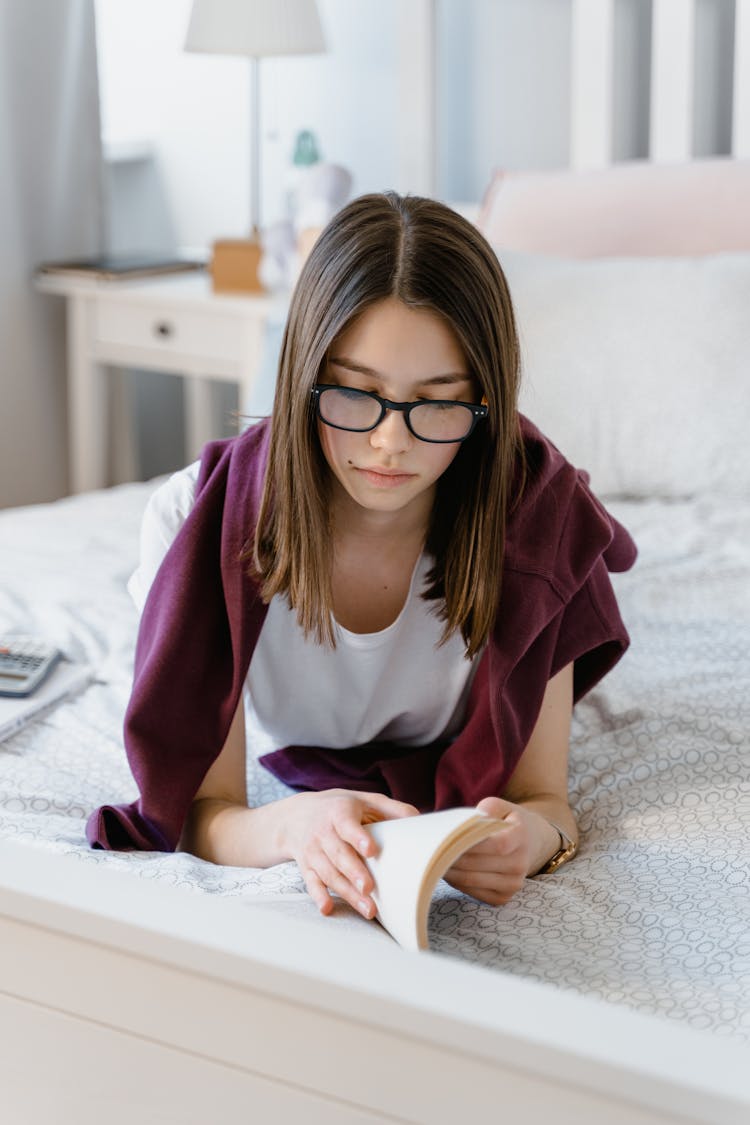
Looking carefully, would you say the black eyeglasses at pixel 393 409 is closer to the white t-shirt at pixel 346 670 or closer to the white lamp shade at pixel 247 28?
the white t-shirt at pixel 346 670

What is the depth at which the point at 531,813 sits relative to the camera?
0.98 m

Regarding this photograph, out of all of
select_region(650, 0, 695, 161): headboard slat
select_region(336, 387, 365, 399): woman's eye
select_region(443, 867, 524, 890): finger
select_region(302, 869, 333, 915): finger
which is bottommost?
select_region(443, 867, 524, 890): finger

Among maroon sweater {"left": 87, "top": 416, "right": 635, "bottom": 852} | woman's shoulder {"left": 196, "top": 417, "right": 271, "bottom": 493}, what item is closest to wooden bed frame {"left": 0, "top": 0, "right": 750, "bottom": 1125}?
maroon sweater {"left": 87, "top": 416, "right": 635, "bottom": 852}

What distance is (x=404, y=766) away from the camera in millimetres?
1122

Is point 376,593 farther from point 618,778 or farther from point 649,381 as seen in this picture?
point 649,381

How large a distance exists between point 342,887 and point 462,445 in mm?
336

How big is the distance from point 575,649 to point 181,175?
7.06 ft

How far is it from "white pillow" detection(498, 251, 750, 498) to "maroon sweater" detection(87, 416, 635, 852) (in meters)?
0.68

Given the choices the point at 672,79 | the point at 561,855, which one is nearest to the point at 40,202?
the point at 672,79

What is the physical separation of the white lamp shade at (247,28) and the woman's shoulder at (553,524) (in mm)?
1542

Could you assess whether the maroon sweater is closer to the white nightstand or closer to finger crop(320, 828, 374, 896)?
finger crop(320, 828, 374, 896)

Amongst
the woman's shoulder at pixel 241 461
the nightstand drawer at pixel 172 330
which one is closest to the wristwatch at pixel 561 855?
the woman's shoulder at pixel 241 461

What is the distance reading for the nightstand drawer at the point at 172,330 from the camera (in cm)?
248

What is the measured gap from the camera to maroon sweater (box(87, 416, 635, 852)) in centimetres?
101
